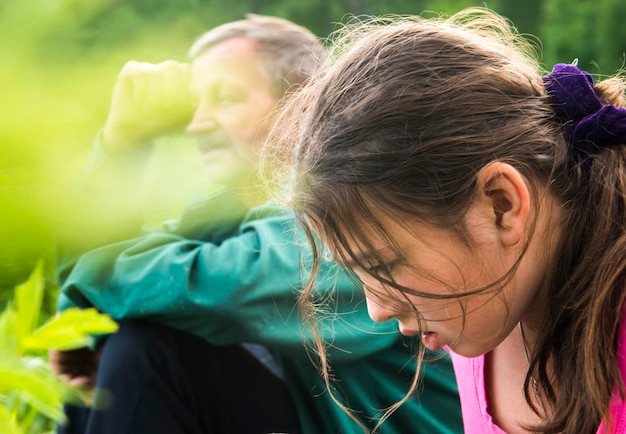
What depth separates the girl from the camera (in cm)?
103

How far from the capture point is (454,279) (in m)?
1.04

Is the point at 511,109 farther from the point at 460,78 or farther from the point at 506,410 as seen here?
the point at 506,410

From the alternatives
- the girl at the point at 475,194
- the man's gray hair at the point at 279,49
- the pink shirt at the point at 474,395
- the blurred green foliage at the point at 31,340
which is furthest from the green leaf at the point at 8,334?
the man's gray hair at the point at 279,49

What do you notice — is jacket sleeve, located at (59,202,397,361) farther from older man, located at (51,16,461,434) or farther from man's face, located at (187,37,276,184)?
man's face, located at (187,37,276,184)

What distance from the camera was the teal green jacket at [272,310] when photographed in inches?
64.3

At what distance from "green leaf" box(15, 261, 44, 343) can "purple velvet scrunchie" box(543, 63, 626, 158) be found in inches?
30.6

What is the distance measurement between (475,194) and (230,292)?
2.39 ft

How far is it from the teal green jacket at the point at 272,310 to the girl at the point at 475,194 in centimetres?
54

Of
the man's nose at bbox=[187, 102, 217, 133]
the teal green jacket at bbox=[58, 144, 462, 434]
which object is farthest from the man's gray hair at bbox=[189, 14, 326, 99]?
the teal green jacket at bbox=[58, 144, 462, 434]

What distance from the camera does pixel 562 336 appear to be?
1.13m

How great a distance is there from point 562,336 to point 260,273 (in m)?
0.68

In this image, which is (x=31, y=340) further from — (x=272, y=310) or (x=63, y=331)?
(x=272, y=310)

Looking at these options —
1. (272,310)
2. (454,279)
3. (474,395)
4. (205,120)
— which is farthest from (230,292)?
(454,279)

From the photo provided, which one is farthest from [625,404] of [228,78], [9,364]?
[228,78]
